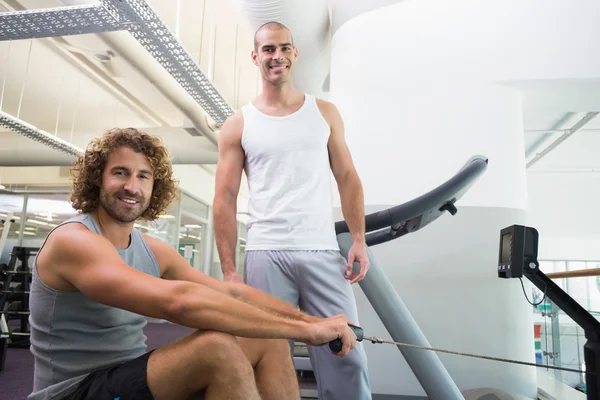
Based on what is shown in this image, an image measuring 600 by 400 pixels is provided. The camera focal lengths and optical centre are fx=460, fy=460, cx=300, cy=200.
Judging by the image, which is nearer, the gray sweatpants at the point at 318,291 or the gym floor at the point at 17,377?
the gray sweatpants at the point at 318,291

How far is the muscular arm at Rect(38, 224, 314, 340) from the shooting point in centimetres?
97

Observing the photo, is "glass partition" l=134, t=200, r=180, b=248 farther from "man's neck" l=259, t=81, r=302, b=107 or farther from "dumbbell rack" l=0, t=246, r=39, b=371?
"man's neck" l=259, t=81, r=302, b=107

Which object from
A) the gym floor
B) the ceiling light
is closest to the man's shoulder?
the gym floor

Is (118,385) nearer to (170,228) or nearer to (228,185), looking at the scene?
(228,185)

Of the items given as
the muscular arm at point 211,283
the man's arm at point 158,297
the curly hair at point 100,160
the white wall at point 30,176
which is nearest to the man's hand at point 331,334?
the man's arm at point 158,297

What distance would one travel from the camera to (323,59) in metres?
3.42

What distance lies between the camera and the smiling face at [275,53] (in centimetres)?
151

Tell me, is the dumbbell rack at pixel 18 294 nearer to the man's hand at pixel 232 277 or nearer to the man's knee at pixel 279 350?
the man's hand at pixel 232 277

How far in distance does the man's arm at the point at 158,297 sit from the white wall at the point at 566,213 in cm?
839

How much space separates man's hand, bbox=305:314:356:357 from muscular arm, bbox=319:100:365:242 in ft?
1.89

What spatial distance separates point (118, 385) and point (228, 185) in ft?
2.41

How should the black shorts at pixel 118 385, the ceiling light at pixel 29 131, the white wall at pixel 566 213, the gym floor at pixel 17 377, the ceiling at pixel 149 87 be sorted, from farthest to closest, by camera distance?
the white wall at pixel 566 213 < the ceiling light at pixel 29 131 < the ceiling at pixel 149 87 < the gym floor at pixel 17 377 < the black shorts at pixel 118 385

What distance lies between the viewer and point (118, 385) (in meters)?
0.97

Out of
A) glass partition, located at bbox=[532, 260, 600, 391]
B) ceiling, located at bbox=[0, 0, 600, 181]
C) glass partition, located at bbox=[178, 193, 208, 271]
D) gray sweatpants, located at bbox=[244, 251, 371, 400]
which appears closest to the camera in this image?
gray sweatpants, located at bbox=[244, 251, 371, 400]
